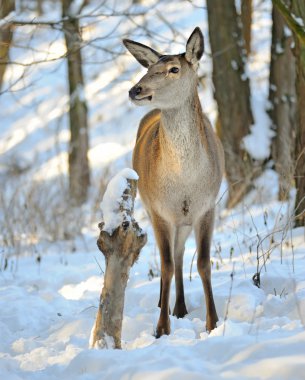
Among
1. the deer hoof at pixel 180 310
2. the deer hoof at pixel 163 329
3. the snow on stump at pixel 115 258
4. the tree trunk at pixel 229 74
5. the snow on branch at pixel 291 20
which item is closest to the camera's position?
the snow on stump at pixel 115 258

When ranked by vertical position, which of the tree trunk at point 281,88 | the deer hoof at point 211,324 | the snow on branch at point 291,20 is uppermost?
the tree trunk at point 281,88

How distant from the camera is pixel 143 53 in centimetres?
588

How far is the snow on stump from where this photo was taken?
4207 millimetres

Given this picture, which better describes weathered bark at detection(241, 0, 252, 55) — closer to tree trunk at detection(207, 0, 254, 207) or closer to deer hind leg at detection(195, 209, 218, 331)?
tree trunk at detection(207, 0, 254, 207)

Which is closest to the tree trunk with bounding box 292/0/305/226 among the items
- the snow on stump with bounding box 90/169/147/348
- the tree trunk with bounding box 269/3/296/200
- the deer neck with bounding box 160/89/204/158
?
the deer neck with bounding box 160/89/204/158

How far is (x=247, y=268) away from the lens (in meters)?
6.38

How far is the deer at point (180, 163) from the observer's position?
5.55 m

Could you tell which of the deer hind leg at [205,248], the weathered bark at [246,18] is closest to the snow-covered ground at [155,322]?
the deer hind leg at [205,248]

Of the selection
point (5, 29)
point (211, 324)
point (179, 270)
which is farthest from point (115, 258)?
point (5, 29)

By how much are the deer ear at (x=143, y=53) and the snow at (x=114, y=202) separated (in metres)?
1.63

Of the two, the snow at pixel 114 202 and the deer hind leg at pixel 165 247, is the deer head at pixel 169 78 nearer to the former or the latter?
the deer hind leg at pixel 165 247

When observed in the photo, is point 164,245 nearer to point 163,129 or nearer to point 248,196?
point 163,129

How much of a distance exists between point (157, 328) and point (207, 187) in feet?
3.78

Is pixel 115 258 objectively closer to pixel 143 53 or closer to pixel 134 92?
pixel 134 92
